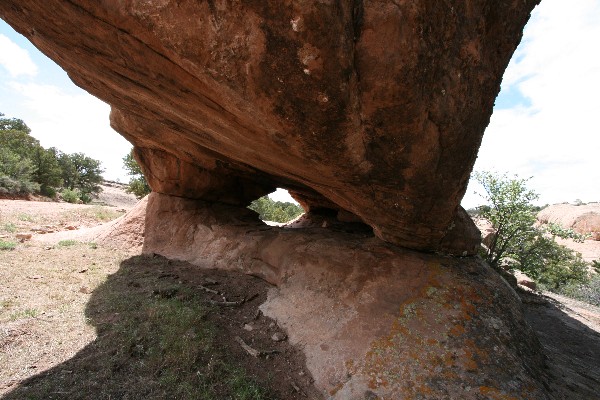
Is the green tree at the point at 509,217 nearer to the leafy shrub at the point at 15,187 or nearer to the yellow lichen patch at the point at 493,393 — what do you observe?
the yellow lichen patch at the point at 493,393

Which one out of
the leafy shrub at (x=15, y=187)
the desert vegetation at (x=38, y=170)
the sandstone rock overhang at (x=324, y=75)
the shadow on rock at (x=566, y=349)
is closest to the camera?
the sandstone rock overhang at (x=324, y=75)

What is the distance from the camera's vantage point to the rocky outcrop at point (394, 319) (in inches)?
128

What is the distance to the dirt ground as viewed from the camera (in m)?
2.95

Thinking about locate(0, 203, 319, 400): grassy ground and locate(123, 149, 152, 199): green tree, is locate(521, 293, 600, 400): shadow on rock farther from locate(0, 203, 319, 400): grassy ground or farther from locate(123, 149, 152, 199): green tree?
locate(123, 149, 152, 199): green tree

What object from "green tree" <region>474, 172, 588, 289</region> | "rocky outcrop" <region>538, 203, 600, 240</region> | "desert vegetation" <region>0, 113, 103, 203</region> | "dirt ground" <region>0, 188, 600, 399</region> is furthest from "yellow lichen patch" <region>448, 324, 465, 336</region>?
"rocky outcrop" <region>538, 203, 600, 240</region>

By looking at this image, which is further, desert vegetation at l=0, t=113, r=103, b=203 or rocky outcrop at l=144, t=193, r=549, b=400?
desert vegetation at l=0, t=113, r=103, b=203

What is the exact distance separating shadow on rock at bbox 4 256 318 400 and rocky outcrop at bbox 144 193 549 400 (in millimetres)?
327

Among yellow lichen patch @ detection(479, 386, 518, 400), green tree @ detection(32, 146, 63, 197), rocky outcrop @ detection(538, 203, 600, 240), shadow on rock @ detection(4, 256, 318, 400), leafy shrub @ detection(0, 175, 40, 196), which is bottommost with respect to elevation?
shadow on rock @ detection(4, 256, 318, 400)

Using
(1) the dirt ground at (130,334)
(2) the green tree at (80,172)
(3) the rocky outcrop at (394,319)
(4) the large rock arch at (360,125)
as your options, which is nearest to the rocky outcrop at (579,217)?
(1) the dirt ground at (130,334)

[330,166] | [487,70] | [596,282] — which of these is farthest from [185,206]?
[596,282]

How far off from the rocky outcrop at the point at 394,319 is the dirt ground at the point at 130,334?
0.35m

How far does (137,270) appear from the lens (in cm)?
587

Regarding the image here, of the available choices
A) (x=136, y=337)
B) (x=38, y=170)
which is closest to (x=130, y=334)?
(x=136, y=337)

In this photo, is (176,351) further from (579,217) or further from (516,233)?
(579,217)
